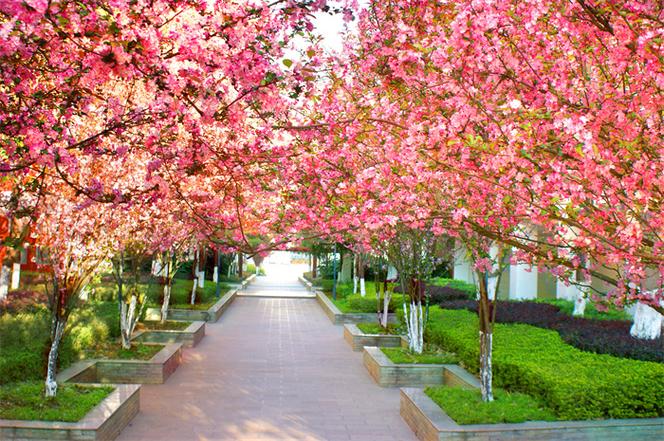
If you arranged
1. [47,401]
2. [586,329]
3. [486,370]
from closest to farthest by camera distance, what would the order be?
[47,401]
[486,370]
[586,329]

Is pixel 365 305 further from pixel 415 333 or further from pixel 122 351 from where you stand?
pixel 122 351

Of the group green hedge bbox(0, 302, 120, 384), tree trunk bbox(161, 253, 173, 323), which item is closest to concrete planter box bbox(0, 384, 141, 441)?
green hedge bbox(0, 302, 120, 384)

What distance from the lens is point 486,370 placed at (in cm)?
823

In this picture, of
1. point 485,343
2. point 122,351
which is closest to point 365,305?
point 122,351

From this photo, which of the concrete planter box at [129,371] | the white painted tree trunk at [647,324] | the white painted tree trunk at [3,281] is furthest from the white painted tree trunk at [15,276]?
the white painted tree trunk at [647,324]

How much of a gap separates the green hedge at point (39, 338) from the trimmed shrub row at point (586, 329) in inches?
332

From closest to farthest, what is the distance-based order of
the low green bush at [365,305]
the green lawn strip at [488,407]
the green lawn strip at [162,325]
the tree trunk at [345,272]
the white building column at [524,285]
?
the green lawn strip at [488,407]
the green lawn strip at [162,325]
the low green bush at [365,305]
the white building column at [524,285]
the tree trunk at [345,272]

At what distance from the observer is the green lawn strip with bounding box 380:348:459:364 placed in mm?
11141

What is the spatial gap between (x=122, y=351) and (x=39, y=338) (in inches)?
57.6

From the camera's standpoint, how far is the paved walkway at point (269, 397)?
26.2 ft

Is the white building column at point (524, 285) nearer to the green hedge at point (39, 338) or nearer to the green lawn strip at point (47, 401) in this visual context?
the green hedge at point (39, 338)

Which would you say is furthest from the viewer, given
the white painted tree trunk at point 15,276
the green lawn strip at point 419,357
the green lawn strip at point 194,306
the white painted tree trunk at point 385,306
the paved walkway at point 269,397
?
the white painted tree trunk at point 15,276

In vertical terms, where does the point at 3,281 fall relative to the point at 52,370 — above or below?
above

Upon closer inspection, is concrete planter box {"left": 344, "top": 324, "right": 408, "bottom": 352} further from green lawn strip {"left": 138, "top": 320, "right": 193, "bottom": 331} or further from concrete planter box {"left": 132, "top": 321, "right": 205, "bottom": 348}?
green lawn strip {"left": 138, "top": 320, "right": 193, "bottom": 331}
